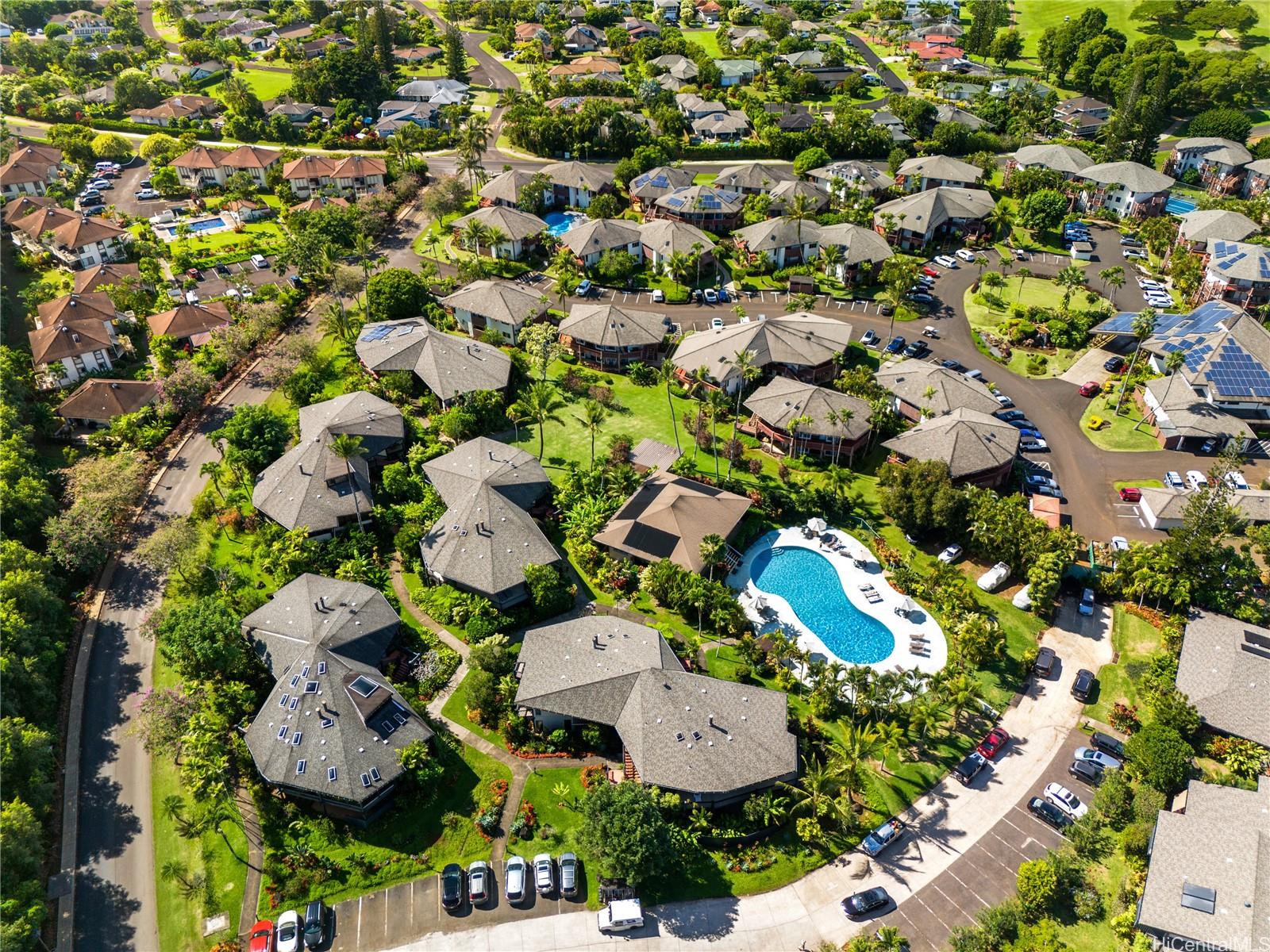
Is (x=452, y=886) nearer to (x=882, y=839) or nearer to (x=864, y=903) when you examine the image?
(x=864, y=903)

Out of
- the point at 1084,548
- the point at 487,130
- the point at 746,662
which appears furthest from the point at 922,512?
the point at 487,130

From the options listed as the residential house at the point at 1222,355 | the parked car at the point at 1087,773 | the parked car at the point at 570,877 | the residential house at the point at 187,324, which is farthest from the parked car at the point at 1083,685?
the residential house at the point at 187,324

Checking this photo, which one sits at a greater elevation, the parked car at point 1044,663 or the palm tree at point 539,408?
the palm tree at point 539,408

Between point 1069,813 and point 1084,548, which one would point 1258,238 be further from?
point 1069,813

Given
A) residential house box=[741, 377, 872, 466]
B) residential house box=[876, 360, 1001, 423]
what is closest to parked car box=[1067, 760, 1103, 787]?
residential house box=[741, 377, 872, 466]

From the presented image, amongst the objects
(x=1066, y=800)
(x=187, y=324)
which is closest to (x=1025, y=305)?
(x=1066, y=800)

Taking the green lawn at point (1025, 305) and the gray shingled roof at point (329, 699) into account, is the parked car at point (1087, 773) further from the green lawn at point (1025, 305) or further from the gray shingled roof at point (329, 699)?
the green lawn at point (1025, 305)

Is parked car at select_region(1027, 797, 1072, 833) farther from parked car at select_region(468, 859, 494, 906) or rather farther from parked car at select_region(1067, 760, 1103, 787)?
parked car at select_region(468, 859, 494, 906)
